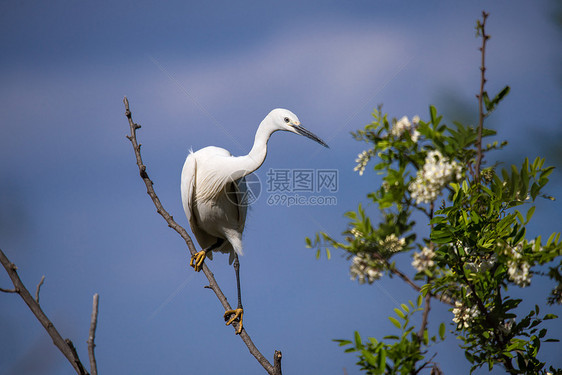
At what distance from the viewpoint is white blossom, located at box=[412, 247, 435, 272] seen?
1.53 metres

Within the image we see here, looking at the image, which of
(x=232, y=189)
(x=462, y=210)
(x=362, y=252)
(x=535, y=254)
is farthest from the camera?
(x=232, y=189)

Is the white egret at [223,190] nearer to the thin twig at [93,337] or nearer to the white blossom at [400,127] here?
the white blossom at [400,127]

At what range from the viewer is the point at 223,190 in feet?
9.48

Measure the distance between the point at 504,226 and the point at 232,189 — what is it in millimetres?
1912

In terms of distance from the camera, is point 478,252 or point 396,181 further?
point 396,181

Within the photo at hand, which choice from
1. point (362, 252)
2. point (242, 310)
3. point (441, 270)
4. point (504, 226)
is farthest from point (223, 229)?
point (504, 226)

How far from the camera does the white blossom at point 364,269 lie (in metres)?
1.59

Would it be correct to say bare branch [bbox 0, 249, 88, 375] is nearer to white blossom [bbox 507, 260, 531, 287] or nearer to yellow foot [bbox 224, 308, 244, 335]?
white blossom [bbox 507, 260, 531, 287]

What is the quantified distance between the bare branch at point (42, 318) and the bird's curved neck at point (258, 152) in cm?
149

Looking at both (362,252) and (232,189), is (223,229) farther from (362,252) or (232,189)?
(362,252)

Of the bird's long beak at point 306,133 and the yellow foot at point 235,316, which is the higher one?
the bird's long beak at point 306,133

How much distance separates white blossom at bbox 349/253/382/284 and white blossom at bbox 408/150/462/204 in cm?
28

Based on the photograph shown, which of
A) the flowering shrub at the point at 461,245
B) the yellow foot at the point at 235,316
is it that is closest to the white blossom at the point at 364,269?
the flowering shrub at the point at 461,245

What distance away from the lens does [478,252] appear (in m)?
1.42
